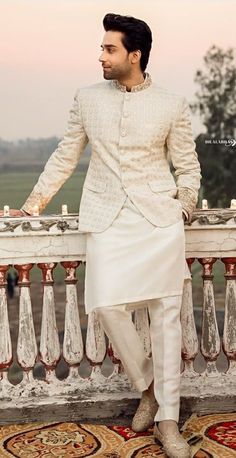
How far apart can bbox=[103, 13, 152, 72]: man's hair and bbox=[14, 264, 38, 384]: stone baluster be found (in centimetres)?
85

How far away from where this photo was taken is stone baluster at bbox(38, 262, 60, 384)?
2.96 m

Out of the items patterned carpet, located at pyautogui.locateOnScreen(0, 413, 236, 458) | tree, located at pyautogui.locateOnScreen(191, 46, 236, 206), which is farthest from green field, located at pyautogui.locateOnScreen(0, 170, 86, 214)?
patterned carpet, located at pyautogui.locateOnScreen(0, 413, 236, 458)

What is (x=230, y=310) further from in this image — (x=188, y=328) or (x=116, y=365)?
(x=116, y=365)

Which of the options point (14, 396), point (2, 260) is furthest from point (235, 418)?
point (2, 260)

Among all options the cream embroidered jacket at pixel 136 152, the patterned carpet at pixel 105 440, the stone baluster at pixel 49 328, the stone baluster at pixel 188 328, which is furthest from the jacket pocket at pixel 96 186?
the patterned carpet at pixel 105 440

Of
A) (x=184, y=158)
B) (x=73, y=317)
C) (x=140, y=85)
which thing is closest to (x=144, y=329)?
(x=73, y=317)

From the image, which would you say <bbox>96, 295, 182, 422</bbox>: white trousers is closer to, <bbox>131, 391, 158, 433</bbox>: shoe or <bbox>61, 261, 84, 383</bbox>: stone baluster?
<bbox>131, 391, 158, 433</bbox>: shoe

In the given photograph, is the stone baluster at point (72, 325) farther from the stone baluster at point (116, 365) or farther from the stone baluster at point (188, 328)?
the stone baluster at point (188, 328)

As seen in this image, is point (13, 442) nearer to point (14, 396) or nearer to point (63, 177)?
point (14, 396)

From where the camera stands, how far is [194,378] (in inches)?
121

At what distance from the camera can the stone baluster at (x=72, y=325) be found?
297 centimetres

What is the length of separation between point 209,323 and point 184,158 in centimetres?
64

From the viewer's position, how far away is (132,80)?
8.87ft

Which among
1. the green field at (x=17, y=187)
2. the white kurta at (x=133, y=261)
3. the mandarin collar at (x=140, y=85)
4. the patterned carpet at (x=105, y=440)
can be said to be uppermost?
the green field at (x=17, y=187)
